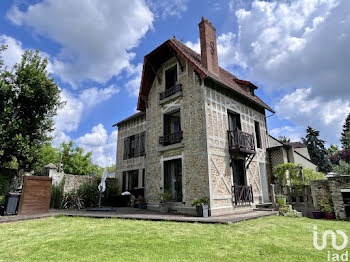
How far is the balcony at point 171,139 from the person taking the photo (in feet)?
32.3

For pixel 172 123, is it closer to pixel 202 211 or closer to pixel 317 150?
pixel 202 211

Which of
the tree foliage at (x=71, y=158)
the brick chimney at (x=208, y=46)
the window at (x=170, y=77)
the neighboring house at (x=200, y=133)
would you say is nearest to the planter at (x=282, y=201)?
the neighboring house at (x=200, y=133)

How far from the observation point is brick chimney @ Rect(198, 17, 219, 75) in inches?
404

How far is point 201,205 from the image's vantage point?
775 cm

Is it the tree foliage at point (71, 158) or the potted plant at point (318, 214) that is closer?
the potted plant at point (318, 214)

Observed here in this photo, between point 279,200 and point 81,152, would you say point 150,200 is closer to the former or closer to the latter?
point 279,200

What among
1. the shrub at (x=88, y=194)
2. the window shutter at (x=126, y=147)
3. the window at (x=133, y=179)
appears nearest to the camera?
the shrub at (x=88, y=194)

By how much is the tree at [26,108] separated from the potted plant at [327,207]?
41.3 feet

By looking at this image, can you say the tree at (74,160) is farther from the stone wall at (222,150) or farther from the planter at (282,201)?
the planter at (282,201)

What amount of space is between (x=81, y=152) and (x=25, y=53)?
23.0m

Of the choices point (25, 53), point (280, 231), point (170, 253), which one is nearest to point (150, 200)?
point (280, 231)

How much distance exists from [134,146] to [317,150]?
79.6ft

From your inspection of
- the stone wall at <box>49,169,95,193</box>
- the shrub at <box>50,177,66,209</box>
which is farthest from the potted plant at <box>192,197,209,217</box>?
the stone wall at <box>49,169,95,193</box>

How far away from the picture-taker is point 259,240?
430 centimetres
